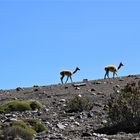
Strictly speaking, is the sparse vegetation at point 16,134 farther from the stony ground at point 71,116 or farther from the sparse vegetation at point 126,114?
the sparse vegetation at point 126,114

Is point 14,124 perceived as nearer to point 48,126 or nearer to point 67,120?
point 48,126

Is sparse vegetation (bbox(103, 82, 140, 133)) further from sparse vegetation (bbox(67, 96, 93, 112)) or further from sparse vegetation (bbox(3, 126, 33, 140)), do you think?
sparse vegetation (bbox(67, 96, 93, 112))

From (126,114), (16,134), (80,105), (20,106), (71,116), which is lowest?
(16,134)

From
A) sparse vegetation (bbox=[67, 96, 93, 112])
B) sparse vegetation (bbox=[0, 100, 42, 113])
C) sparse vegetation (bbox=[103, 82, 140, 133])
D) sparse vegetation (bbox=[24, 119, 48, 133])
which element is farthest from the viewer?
sparse vegetation (bbox=[0, 100, 42, 113])

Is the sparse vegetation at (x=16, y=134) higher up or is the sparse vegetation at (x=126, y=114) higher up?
the sparse vegetation at (x=126, y=114)

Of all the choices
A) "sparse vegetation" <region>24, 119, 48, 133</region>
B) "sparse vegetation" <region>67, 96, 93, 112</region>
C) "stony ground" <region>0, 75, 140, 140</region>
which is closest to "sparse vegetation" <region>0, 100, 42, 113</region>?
"stony ground" <region>0, 75, 140, 140</region>

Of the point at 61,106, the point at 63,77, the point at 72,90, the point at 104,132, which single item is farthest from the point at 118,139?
the point at 63,77

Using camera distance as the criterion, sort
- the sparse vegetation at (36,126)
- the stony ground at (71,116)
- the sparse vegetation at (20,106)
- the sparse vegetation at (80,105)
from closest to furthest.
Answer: the stony ground at (71,116)
the sparse vegetation at (36,126)
the sparse vegetation at (80,105)
the sparse vegetation at (20,106)

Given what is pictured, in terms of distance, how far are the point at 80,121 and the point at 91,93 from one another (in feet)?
37.7

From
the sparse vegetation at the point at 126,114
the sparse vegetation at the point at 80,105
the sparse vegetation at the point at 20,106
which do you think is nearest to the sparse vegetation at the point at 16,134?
the sparse vegetation at the point at 126,114

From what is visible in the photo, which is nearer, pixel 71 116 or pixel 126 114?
pixel 126 114

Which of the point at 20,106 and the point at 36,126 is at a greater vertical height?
the point at 20,106

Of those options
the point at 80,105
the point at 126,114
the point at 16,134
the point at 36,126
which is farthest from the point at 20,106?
the point at 16,134

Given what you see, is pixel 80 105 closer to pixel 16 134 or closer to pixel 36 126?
pixel 36 126
